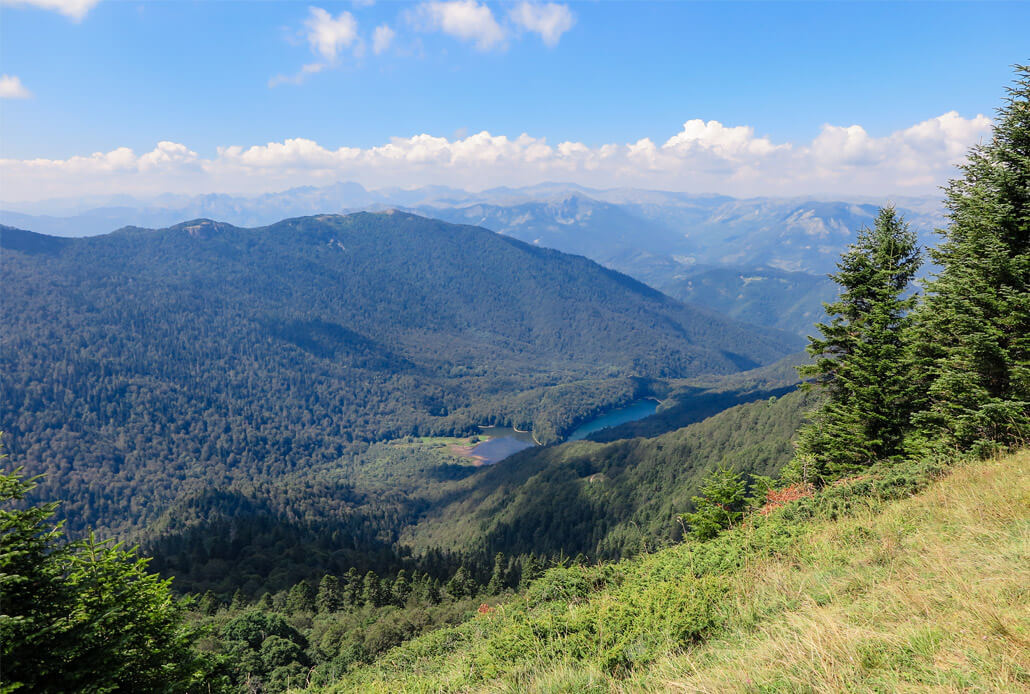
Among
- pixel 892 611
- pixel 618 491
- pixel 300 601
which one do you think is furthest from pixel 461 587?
pixel 618 491

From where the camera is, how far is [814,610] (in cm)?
667

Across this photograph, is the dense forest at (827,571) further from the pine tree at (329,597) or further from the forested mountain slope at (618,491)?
the forested mountain slope at (618,491)

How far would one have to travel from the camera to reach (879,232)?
23.4 metres

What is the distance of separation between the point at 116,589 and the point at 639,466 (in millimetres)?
132077

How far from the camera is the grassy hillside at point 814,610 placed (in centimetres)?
509

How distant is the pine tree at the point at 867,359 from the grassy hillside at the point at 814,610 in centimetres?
885

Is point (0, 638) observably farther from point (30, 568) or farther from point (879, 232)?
point (879, 232)

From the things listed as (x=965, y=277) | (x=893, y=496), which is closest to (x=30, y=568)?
(x=893, y=496)

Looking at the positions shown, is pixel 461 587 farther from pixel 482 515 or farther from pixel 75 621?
pixel 482 515

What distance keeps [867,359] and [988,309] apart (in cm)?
496

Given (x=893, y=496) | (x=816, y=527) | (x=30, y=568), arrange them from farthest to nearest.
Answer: (x=893, y=496) → (x=816, y=527) → (x=30, y=568)

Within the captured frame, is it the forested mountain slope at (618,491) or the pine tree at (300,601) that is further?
the forested mountain slope at (618,491)

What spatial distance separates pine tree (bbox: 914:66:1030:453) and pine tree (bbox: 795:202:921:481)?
177 cm

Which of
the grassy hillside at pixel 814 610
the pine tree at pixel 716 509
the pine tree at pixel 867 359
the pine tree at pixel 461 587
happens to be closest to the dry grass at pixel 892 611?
the grassy hillside at pixel 814 610
